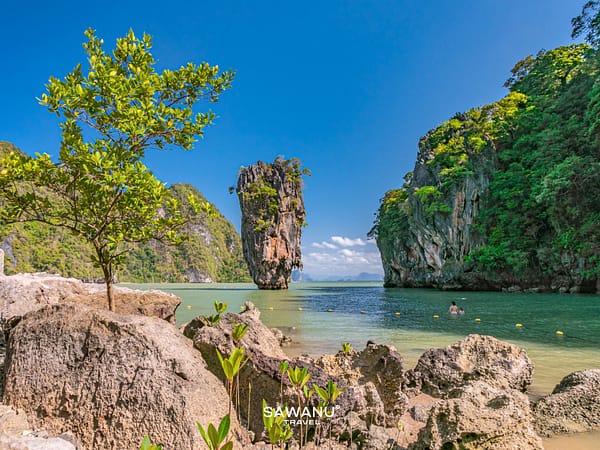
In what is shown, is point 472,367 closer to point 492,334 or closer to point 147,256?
point 492,334

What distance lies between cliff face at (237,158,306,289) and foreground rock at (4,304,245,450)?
140ft

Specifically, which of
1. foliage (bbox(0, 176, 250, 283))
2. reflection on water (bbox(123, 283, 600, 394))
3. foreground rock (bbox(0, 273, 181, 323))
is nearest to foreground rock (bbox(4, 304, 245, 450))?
foreground rock (bbox(0, 273, 181, 323))

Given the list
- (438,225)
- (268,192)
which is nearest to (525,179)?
(438,225)

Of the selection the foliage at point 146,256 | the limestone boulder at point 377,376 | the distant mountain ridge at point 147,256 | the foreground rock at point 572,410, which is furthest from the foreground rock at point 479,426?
the distant mountain ridge at point 147,256

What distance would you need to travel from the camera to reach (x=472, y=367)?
477cm

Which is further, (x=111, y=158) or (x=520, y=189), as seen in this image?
(x=520, y=189)

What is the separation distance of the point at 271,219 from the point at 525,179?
1114 inches

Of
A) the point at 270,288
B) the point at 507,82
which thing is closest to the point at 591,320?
the point at 507,82

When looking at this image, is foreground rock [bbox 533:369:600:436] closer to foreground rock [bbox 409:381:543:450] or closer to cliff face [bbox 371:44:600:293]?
foreground rock [bbox 409:381:543:450]

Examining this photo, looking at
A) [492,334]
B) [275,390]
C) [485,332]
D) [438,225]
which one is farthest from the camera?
[438,225]

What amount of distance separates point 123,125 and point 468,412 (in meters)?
4.03

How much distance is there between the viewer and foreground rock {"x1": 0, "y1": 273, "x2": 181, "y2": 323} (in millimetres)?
4434

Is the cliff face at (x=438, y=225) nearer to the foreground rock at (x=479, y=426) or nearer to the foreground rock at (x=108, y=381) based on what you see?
the foreground rock at (x=479, y=426)

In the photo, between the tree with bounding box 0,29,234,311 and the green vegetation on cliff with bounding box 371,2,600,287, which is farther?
the green vegetation on cliff with bounding box 371,2,600,287
